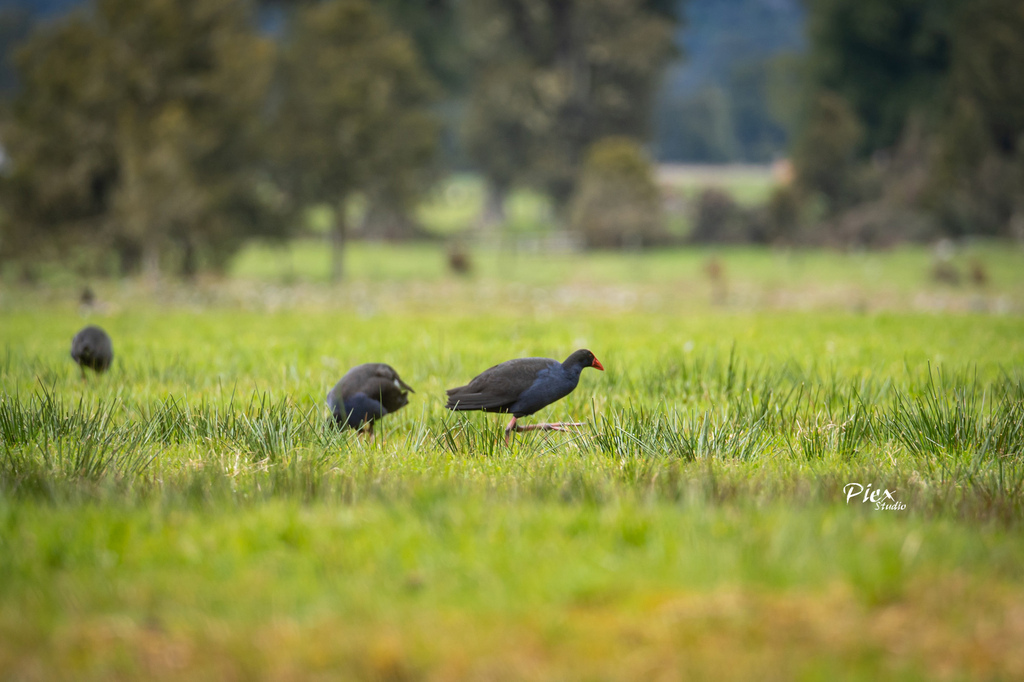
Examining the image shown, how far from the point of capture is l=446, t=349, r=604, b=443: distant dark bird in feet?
16.3

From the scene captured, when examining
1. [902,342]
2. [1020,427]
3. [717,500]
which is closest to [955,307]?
[902,342]

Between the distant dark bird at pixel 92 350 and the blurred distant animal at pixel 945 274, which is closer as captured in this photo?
the distant dark bird at pixel 92 350

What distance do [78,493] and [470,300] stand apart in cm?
1530

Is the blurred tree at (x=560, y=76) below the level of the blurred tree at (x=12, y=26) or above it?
below

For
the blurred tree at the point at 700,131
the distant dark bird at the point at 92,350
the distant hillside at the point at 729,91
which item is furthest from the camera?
the blurred tree at the point at 700,131

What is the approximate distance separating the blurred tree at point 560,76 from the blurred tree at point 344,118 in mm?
18261

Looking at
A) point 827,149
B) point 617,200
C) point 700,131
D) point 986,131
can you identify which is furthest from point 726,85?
point 617,200

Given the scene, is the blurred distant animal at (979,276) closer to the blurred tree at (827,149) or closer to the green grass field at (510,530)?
the green grass field at (510,530)

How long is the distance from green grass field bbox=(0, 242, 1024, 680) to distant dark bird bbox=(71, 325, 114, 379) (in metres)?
0.14

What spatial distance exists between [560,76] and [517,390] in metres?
39.2

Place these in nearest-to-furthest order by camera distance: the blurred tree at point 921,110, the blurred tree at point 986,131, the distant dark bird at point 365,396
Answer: the distant dark bird at point 365,396 < the blurred tree at point 986,131 < the blurred tree at point 921,110

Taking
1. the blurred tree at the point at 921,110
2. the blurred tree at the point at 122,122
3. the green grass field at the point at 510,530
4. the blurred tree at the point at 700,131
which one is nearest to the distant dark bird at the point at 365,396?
the green grass field at the point at 510,530

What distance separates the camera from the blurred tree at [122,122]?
19.7 m

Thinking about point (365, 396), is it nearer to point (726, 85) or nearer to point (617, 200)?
point (617, 200)
